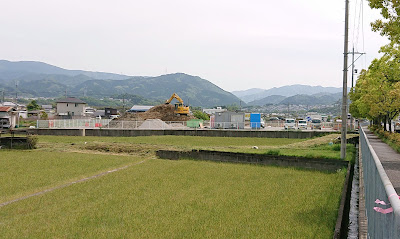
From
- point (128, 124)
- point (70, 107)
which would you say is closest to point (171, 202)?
point (128, 124)

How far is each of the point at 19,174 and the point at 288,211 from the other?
11.3 metres

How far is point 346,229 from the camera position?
7.91m

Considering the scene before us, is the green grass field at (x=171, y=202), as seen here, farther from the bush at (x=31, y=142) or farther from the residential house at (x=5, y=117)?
the residential house at (x=5, y=117)

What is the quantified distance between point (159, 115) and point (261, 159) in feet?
153

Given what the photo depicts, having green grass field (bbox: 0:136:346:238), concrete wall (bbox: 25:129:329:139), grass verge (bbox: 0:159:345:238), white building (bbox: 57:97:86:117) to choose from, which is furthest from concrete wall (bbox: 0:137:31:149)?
white building (bbox: 57:97:86:117)

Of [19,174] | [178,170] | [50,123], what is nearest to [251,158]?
[178,170]

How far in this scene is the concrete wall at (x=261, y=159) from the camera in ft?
51.1

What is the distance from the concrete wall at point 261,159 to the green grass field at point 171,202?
2.55ft

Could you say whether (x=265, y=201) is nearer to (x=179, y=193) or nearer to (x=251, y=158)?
(x=179, y=193)

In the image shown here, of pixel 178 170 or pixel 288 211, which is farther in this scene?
pixel 178 170

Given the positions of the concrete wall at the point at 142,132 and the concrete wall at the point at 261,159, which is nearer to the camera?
the concrete wall at the point at 261,159

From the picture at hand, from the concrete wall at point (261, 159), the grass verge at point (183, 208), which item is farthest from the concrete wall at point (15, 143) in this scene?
the grass verge at point (183, 208)

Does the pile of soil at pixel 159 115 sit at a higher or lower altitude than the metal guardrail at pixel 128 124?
higher

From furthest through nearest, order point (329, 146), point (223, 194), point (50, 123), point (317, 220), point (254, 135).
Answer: point (50, 123) → point (254, 135) → point (329, 146) → point (223, 194) → point (317, 220)
